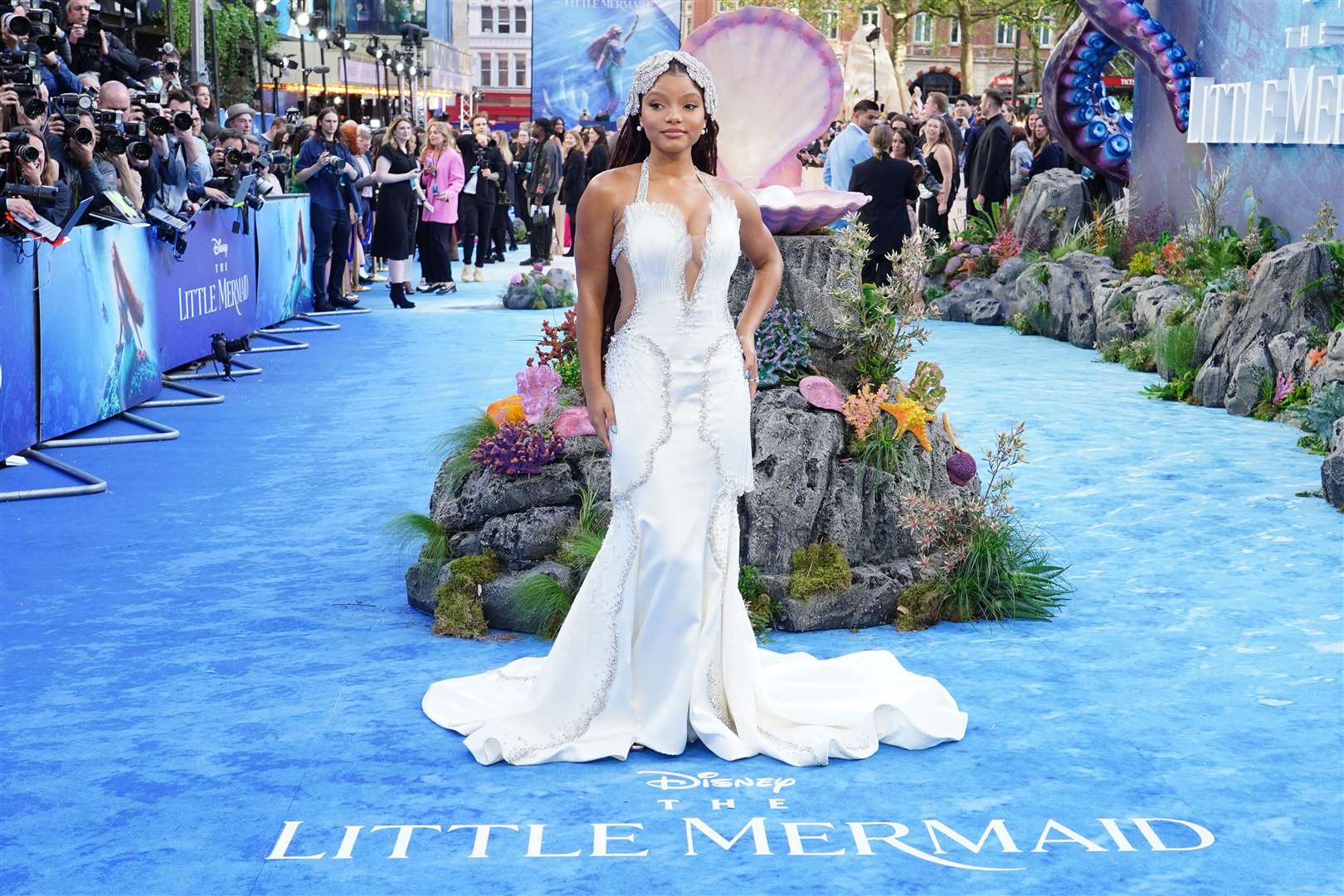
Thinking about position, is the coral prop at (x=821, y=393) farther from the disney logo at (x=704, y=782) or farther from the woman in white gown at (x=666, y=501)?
the disney logo at (x=704, y=782)

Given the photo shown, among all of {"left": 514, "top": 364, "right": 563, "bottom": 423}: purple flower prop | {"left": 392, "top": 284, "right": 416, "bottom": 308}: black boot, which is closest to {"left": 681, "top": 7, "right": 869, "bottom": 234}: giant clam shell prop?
{"left": 514, "top": 364, "right": 563, "bottom": 423}: purple flower prop

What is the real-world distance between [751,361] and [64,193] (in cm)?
642

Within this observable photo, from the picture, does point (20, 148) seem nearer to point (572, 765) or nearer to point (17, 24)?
point (17, 24)

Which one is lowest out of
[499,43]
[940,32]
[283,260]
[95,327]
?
[95,327]

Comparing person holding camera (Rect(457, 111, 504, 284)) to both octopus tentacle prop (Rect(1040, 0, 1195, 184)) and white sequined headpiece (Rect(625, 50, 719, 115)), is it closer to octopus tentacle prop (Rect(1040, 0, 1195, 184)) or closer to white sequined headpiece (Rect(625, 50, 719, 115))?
octopus tentacle prop (Rect(1040, 0, 1195, 184))

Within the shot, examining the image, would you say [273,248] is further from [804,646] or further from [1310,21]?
[804,646]

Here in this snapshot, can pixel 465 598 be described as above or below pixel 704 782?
above

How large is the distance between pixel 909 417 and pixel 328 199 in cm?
1124

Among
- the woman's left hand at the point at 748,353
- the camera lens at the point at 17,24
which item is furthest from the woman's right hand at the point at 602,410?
the camera lens at the point at 17,24

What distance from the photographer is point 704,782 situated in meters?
4.43

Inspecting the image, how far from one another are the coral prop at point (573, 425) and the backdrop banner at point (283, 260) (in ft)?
27.7

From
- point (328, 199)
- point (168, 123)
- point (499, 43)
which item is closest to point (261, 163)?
point (328, 199)

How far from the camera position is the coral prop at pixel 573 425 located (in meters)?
6.36

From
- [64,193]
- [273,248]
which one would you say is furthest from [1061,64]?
[64,193]
